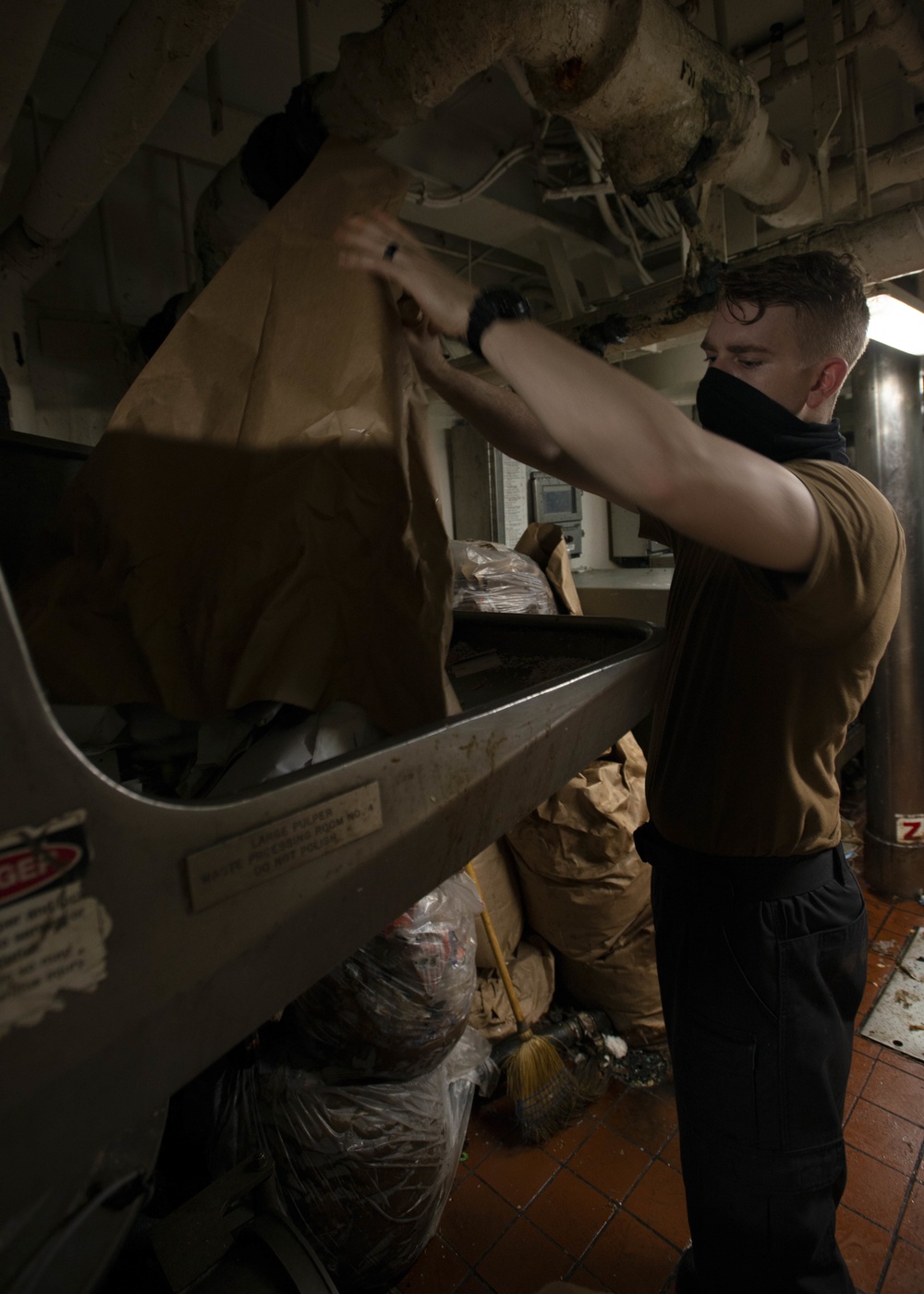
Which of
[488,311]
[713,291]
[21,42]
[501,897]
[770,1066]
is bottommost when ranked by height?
[501,897]

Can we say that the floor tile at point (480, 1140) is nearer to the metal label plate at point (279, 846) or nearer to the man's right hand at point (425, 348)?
the metal label plate at point (279, 846)

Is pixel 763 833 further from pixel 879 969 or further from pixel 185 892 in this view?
pixel 879 969

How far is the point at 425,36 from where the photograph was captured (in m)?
1.06

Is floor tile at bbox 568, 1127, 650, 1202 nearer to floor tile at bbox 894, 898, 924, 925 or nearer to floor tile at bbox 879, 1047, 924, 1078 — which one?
floor tile at bbox 879, 1047, 924, 1078

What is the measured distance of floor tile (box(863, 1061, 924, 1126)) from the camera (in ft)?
5.39

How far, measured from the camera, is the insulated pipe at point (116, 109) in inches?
41.1

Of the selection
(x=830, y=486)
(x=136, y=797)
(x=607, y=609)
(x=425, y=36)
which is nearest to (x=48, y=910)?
(x=136, y=797)

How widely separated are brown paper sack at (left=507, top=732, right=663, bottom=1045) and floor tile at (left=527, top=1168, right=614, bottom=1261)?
46cm

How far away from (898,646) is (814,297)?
1.91 meters

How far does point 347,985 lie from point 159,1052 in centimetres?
91

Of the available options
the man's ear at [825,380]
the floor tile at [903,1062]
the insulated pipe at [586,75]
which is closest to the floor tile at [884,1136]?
the floor tile at [903,1062]

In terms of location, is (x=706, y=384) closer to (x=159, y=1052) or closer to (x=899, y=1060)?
(x=159, y=1052)

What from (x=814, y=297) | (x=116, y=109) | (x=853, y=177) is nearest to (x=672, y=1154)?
(x=814, y=297)

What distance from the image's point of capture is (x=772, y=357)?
39.3 inches
